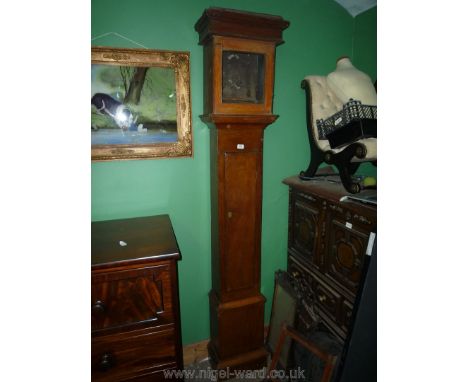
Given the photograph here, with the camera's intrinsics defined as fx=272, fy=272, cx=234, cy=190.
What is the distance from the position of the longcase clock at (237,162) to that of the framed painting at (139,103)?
0.20 meters

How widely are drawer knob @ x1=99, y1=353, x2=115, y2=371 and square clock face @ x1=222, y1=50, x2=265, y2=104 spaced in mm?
1530

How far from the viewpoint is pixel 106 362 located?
4.42 ft

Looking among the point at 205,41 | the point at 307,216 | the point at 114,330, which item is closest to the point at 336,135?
the point at 307,216

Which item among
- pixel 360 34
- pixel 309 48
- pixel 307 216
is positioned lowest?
pixel 307 216

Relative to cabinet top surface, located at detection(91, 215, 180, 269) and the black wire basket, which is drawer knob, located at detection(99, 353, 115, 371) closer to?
cabinet top surface, located at detection(91, 215, 180, 269)

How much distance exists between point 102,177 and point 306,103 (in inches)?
62.2

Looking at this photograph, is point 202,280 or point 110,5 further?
point 202,280

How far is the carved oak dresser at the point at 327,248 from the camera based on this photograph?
1.55 m

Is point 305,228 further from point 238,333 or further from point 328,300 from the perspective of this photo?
point 238,333

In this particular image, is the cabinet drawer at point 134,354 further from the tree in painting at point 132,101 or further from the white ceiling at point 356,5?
the white ceiling at point 356,5

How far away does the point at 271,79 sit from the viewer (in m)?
1.74

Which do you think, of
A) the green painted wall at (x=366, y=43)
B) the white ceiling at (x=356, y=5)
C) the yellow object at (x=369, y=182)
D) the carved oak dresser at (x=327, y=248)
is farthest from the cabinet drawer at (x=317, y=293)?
the white ceiling at (x=356, y=5)

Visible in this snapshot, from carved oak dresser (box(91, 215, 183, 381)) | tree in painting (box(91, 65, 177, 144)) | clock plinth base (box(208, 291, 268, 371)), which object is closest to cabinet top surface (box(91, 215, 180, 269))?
carved oak dresser (box(91, 215, 183, 381))

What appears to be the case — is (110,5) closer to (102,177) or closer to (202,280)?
(102,177)
